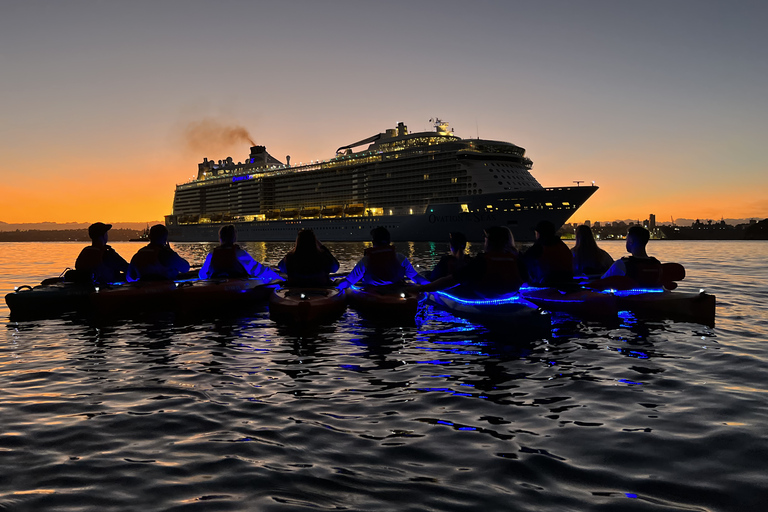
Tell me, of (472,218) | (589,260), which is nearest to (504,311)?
(589,260)

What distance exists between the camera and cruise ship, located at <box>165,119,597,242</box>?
205 ft

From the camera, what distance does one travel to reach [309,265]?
37.8ft

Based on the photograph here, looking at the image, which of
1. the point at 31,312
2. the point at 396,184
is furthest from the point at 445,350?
the point at 396,184

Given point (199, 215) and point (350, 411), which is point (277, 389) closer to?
point (350, 411)

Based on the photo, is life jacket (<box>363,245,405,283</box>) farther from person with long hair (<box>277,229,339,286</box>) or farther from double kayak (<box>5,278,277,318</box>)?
double kayak (<box>5,278,277,318</box>)

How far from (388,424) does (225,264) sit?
8750 mm

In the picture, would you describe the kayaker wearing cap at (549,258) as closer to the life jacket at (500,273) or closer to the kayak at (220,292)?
the life jacket at (500,273)

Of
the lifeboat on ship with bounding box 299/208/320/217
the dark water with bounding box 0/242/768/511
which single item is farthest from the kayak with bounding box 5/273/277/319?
the lifeboat on ship with bounding box 299/208/320/217

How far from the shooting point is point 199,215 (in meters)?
108

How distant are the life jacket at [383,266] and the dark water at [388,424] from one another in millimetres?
2039

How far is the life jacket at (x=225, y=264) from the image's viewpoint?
12531mm

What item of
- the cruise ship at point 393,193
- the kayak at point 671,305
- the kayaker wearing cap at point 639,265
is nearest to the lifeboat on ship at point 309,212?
the cruise ship at point 393,193

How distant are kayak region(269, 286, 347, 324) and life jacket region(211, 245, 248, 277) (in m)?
2.15

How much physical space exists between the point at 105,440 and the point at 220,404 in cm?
127
